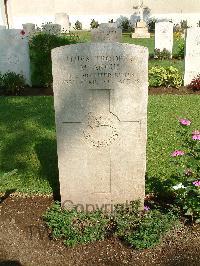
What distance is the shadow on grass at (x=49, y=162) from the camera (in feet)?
16.6

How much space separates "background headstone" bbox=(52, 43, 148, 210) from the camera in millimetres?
3643

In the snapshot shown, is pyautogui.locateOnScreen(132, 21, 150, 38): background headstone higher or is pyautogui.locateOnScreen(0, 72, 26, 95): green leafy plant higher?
pyautogui.locateOnScreen(132, 21, 150, 38): background headstone

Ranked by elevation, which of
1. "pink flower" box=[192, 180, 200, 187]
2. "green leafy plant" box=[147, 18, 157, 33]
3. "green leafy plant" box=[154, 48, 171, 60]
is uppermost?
"green leafy plant" box=[147, 18, 157, 33]

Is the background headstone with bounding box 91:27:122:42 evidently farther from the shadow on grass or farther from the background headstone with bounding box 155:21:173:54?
the shadow on grass

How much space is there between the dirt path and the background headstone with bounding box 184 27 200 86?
24.0ft

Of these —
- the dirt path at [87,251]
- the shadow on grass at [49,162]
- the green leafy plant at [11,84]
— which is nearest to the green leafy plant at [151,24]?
the green leafy plant at [11,84]

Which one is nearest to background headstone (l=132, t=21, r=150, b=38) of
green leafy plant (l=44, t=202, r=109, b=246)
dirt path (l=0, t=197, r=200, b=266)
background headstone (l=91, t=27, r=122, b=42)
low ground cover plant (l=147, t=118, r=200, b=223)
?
background headstone (l=91, t=27, r=122, b=42)

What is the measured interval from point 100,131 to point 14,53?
24.7ft

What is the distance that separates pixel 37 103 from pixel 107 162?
18.0 ft

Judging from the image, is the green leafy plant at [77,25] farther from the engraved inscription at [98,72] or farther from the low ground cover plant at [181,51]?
the engraved inscription at [98,72]

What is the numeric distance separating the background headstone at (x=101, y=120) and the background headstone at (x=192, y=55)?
707cm

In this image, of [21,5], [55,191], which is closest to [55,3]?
[21,5]

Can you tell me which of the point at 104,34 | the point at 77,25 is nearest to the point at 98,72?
the point at 104,34

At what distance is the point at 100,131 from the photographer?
3.93 metres
